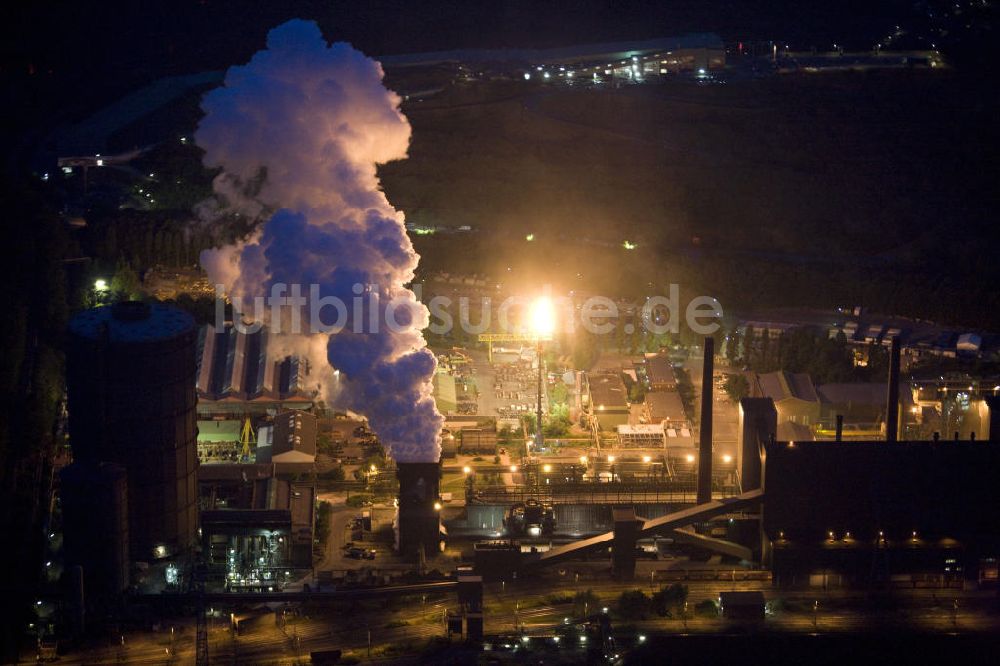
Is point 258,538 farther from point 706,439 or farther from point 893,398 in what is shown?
point 893,398

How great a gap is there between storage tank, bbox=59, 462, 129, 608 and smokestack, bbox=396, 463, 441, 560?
16.5 feet

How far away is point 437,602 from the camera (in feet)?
Answer: 97.5

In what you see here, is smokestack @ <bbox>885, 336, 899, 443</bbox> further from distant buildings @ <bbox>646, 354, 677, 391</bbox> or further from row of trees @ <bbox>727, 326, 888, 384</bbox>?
distant buildings @ <bbox>646, 354, 677, 391</bbox>

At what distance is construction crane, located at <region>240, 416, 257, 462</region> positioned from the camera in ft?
117

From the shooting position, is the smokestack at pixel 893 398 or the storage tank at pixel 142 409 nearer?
the storage tank at pixel 142 409

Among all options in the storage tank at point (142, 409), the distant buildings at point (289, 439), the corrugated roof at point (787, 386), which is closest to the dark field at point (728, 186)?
the corrugated roof at point (787, 386)

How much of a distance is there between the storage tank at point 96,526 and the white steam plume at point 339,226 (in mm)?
4915

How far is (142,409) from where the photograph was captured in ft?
100

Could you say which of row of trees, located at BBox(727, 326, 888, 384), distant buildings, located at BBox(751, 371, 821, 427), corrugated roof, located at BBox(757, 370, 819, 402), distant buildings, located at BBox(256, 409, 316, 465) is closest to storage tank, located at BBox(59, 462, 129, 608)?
distant buildings, located at BBox(256, 409, 316, 465)

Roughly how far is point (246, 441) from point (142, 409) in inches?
222

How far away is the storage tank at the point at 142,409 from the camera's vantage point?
30281mm

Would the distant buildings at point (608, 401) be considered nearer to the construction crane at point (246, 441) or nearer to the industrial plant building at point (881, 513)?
the industrial plant building at point (881, 513)

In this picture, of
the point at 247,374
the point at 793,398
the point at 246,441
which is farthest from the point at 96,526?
the point at 793,398

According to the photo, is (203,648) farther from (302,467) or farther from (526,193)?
(526,193)
